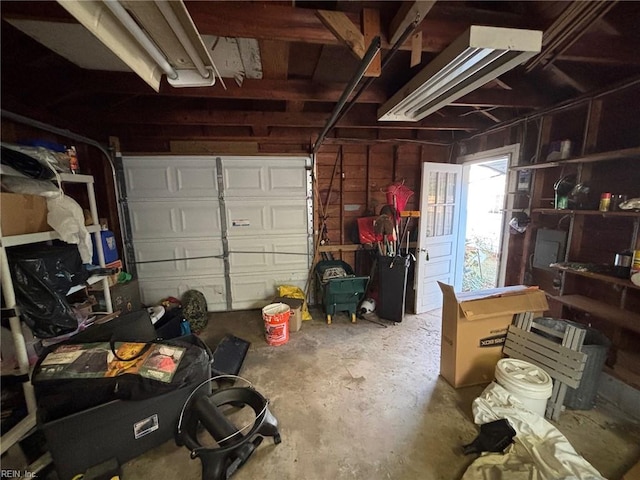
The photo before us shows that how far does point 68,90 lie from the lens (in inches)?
74.5

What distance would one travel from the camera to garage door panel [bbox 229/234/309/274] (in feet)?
11.5

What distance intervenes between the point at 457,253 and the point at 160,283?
4074 mm

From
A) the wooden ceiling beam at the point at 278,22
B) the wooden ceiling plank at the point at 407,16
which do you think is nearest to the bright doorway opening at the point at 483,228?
the wooden ceiling beam at the point at 278,22

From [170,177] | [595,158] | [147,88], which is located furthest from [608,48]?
[170,177]

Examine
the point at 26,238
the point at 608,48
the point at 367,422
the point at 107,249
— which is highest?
the point at 608,48

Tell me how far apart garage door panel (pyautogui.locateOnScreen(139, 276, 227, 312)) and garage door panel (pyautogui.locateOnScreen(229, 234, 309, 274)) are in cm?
33

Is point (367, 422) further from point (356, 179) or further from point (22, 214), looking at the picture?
point (356, 179)

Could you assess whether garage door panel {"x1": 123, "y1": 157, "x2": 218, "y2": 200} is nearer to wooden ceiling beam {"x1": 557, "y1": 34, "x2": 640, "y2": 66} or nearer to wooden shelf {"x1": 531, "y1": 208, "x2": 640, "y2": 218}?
wooden ceiling beam {"x1": 557, "y1": 34, "x2": 640, "y2": 66}

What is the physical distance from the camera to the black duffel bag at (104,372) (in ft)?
4.43

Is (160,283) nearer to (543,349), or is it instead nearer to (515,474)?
(515,474)

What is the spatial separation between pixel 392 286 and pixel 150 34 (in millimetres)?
2974

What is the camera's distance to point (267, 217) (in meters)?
3.50

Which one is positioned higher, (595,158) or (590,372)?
(595,158)

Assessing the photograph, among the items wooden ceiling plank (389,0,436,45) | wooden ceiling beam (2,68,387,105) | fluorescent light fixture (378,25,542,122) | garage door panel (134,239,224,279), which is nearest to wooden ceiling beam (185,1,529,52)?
wooden ceiling plank (389,0,436,45)
